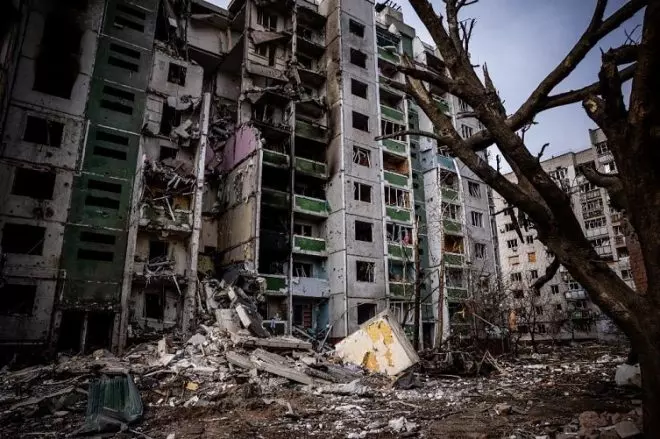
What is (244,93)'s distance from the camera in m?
27.5

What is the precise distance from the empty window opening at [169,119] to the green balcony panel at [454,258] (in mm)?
21809

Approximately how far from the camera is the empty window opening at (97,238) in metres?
20.6

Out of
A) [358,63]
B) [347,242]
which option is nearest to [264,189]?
[347,242]

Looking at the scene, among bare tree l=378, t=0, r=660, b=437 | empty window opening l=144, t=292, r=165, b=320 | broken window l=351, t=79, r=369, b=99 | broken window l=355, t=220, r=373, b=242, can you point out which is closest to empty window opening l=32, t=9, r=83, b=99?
empty window opening l=144, t=292, r=165, b=320

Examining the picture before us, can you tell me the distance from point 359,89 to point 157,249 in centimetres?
1999

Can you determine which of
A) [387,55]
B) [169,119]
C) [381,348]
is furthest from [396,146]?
[381,348]

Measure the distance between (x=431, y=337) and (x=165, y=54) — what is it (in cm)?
2750

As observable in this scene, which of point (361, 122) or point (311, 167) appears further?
point (361, 122)

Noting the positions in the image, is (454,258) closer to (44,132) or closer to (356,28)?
(356,28)

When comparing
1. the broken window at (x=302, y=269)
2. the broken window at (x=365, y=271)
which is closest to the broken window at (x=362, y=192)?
the broken window at (x=365, y=271)

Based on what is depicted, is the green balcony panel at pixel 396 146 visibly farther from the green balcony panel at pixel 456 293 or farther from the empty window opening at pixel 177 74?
the empty window opening at pixel 177 74

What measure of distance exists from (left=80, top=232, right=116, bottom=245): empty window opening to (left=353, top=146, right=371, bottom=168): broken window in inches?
662

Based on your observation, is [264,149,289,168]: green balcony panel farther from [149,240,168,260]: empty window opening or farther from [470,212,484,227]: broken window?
[470,212,484,227]: broken window

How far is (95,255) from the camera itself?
20766mm
